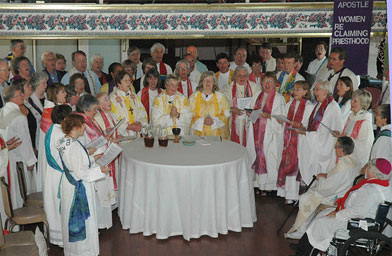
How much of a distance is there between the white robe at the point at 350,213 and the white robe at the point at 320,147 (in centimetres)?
196

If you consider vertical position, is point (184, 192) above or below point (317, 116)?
below

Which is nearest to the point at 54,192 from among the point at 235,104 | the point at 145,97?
the point at 145,97

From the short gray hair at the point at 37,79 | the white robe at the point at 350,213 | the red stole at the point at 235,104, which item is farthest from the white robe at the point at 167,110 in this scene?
the white robe at the point at 350,213

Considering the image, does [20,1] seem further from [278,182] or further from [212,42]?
[278,182]

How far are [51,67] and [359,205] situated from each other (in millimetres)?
5156

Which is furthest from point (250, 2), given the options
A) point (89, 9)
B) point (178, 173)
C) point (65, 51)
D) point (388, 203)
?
point (65, 51)

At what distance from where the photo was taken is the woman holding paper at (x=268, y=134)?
6973mm

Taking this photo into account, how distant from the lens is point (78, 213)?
15.7ft

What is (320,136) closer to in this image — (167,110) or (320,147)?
(320,147)

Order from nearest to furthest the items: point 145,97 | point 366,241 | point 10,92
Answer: point 366,241 < point 10,92 < point 145,97

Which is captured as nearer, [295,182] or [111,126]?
[111,126]

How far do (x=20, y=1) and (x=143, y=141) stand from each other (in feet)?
9.99

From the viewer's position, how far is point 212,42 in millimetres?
10078

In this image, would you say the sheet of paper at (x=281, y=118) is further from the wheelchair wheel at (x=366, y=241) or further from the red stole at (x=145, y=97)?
the wheelchair wheel at (x=366, y=241)
